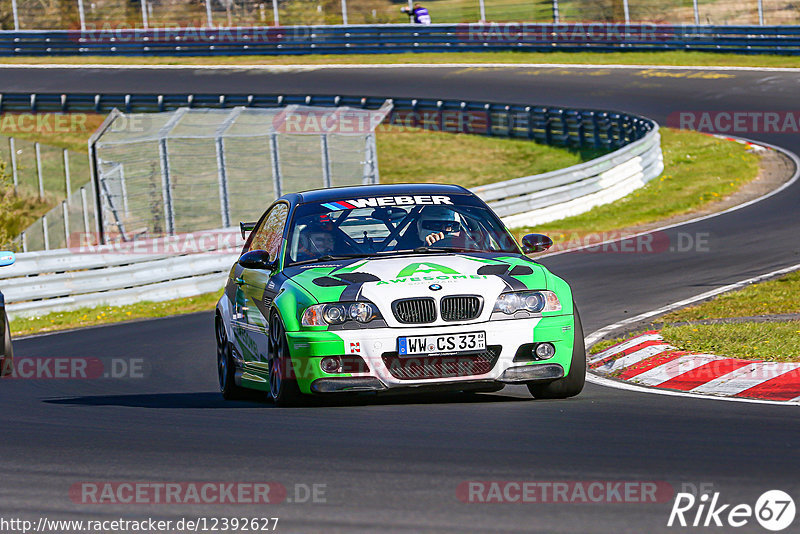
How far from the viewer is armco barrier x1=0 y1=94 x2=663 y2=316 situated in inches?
731

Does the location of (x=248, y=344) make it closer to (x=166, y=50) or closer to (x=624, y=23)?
(x=624, y=23)

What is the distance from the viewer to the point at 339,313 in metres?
7.52

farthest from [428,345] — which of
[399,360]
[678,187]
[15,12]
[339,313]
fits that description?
[15,12]

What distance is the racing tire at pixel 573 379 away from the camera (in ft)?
25.6

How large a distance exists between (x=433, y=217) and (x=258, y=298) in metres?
1.29

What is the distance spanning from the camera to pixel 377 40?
47500mm

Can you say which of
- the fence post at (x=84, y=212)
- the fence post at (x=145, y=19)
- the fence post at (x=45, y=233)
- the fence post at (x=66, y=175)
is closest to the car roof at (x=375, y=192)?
the fence post at (x=45, y=233)

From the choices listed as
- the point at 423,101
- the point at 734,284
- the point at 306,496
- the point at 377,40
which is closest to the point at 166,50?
the point at 377,40

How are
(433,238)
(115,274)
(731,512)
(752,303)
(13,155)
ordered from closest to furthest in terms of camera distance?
(731,512) < (433,238) < (752,303) < (115,274) < (13,155)

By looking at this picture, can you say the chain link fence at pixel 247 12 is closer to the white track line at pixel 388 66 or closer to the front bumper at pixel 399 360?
the white track line at pixel 388 66

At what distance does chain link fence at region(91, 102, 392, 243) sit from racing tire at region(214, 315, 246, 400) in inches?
526

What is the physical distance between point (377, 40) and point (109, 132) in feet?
81.8

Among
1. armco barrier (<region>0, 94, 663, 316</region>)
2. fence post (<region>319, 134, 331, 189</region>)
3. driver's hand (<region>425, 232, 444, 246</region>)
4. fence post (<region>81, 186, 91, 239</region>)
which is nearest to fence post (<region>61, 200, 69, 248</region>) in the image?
fence post (<region>81, 186, 91, 239</region>)

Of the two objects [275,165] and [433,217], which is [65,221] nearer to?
[275,165]
